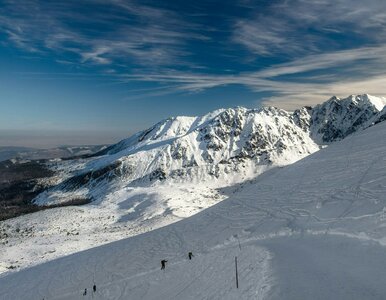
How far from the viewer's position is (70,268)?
140 ft

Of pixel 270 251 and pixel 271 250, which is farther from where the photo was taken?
pixel 271 250

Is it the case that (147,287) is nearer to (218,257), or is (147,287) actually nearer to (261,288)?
(218,257)

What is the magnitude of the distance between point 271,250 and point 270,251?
0.26 metres

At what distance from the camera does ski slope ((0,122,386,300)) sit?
56.0ft

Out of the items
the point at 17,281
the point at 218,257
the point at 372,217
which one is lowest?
the point at 17,281

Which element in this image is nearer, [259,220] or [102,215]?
[259,220]

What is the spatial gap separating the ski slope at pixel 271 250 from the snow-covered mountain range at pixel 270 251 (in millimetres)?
86

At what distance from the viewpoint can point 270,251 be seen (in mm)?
23500

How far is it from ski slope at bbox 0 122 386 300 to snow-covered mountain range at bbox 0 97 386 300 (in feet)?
0.28

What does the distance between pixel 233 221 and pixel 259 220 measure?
4.14 metres

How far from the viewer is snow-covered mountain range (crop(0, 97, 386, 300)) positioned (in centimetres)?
1708

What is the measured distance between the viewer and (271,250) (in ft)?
77.9

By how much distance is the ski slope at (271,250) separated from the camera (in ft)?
56.0

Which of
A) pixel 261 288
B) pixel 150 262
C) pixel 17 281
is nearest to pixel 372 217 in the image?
pixel 261 288
